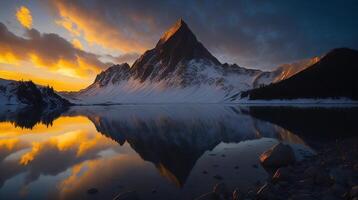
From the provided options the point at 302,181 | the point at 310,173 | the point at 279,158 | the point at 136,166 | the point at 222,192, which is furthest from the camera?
the point at 136,166

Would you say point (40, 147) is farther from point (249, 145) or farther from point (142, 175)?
point (249, 145)

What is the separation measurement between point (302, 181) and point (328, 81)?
7310 inches

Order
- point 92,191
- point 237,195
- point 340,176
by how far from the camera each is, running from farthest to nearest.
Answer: point 92,191, point 340,176, point 237,195

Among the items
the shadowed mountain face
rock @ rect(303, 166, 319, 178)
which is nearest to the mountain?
the shadowed mountain face

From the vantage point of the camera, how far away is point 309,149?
23609 millimetres

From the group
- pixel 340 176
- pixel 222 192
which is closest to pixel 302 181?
pixel 340 176

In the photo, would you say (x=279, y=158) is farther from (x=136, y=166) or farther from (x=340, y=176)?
(x=136, y=166)

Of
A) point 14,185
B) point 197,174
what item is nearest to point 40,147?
point 14,185

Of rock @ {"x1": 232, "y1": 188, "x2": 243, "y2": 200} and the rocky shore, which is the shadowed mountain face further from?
rock @ {"x1": 232, "y1": 188, "x2": 243, "y2": 200}

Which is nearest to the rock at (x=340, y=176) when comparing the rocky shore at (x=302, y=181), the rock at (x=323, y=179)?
the rocky shore at (x=302, y=181)

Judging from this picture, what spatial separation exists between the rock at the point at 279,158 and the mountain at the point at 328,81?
15687 cm

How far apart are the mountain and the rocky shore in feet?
515

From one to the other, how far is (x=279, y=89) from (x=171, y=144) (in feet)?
613

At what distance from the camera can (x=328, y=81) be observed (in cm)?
17325
